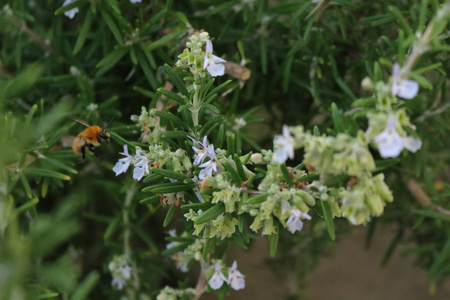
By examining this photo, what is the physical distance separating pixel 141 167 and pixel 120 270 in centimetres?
47

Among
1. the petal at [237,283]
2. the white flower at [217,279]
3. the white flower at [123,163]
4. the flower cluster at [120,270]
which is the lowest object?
the flower cluster at [120,270]

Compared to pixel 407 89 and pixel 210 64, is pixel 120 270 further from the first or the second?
pixel 407 89

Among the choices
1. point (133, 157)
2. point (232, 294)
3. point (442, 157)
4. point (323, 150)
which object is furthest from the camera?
point (232, 294)

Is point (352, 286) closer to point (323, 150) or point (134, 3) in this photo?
point (134, 3)

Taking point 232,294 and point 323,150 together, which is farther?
point 232,294

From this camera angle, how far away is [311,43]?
1323 mm

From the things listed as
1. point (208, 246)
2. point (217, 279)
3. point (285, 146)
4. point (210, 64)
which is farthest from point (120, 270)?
point (285, 146)

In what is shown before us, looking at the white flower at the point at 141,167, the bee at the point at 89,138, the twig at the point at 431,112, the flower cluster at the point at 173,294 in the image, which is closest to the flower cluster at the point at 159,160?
the white flower at the point at 141,167

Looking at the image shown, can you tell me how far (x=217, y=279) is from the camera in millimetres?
1041

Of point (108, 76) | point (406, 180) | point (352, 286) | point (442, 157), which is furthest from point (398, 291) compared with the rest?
point (108, 76)

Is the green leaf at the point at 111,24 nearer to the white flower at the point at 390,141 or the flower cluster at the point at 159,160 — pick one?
the flower cluster at the point at 159,160

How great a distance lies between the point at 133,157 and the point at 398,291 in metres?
1.77

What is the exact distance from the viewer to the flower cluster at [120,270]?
127 centimetres

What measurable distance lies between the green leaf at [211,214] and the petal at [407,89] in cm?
34
